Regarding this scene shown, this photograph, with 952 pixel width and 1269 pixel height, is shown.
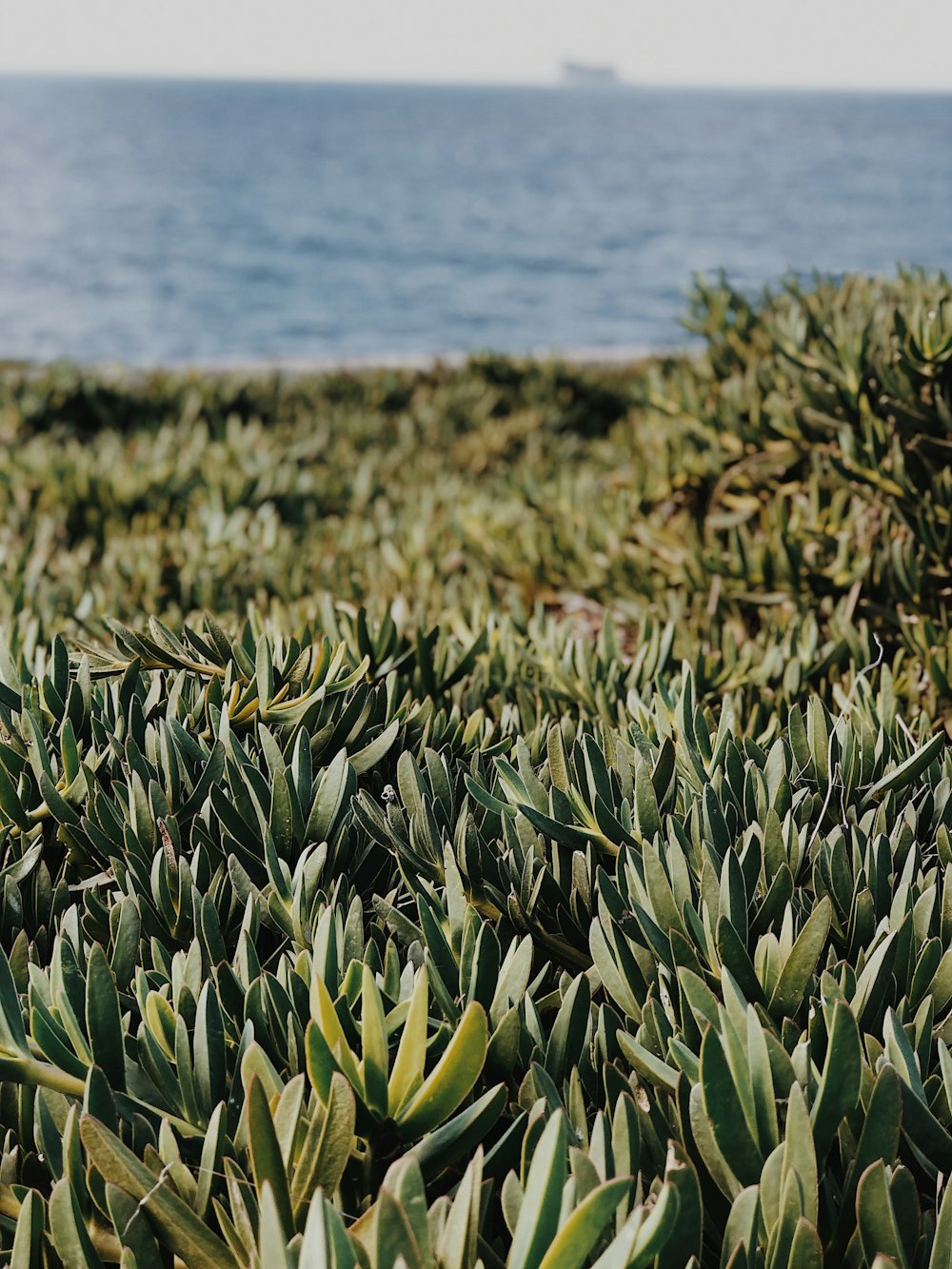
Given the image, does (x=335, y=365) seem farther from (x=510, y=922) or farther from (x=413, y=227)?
(x=413, y=227)

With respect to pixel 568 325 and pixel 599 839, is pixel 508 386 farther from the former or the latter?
pixel 568 325

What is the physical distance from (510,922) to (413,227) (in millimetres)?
69871

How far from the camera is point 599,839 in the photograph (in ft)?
5.27

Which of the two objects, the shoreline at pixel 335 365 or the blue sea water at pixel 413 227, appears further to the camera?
the blue sea water at pixel 413 227

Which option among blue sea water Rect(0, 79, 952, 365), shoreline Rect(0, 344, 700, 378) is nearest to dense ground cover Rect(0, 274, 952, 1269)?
blue sea water Rect(0, 79, 952, 365)

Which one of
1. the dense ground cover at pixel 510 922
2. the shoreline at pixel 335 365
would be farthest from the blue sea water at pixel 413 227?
the dense ground cover at pixel 510 922

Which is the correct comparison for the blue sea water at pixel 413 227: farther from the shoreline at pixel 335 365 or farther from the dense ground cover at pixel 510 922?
the dense ground cover at pixel 510 922

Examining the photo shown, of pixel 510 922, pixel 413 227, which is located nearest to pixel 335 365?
pixel 510 922

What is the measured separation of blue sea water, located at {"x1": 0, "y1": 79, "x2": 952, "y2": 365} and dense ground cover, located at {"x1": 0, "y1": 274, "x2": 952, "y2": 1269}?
1995 millimetres

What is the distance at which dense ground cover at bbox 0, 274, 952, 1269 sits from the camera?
1.05 meters

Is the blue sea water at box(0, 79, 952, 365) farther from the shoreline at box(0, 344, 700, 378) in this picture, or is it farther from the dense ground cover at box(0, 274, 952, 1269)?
the dense ground cover at box(0, 274, 952, 1269)

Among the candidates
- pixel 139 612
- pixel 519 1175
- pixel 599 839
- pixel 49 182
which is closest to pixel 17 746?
pixel 599 839

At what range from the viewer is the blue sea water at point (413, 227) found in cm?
3700

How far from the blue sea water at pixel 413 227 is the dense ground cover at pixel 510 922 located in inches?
78.5
